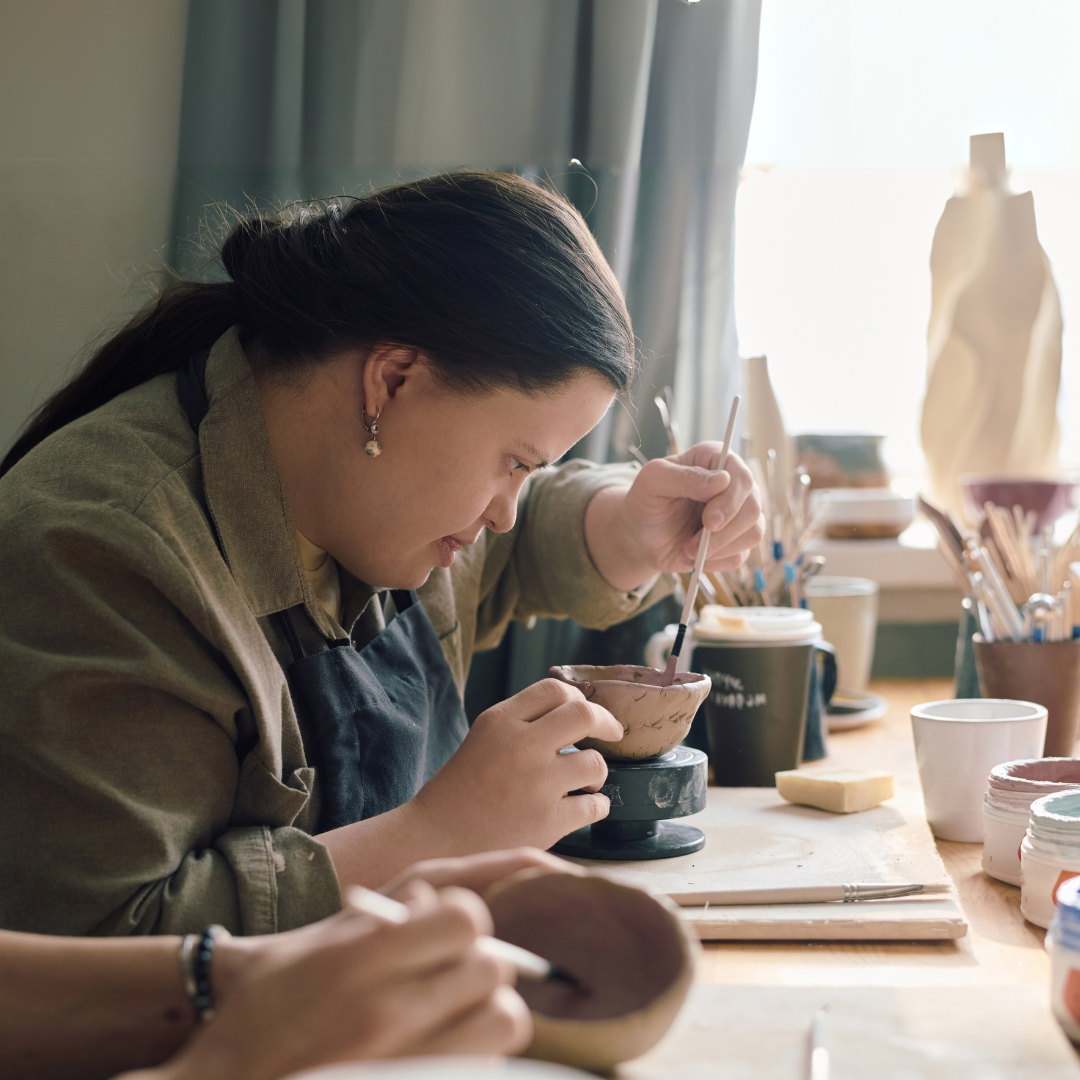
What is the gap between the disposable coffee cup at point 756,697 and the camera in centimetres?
131

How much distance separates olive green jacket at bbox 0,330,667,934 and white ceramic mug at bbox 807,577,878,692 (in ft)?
3.30

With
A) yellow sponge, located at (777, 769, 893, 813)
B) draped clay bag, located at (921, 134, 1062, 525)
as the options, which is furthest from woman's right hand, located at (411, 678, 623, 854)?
draped clay bag, located at (921, 134, 1062, 525)

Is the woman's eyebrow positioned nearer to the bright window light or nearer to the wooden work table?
the wooden work table

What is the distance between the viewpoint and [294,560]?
0.96m

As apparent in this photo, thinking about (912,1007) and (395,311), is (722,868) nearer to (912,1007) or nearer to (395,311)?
(912,1007)

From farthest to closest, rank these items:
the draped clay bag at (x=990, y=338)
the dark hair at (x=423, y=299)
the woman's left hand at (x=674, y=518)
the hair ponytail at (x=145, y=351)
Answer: the draped clay bag at (x=990, y=338)
the woman's left hand at (x=674, y=518)
the hair ponytail at (x=145, y=351)
the dark hair at (x=423, y=299)

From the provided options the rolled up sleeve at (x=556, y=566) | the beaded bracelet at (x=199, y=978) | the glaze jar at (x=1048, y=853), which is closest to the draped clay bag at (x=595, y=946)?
the beaded bracelet at (x=199, y=978)

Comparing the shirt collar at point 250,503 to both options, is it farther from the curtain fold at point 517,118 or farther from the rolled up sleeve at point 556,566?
the curtain fold at point 517,118

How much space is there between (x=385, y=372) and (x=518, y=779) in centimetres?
39

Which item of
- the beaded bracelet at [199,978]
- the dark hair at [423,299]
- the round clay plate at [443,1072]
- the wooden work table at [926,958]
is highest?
the dark hair at [423,299]

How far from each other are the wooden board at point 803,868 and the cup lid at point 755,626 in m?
0.19

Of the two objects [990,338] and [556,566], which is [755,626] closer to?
[556,566]

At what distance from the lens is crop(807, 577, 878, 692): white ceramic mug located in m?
1.72

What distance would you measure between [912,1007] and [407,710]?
60 cm
